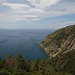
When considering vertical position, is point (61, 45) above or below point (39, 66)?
above

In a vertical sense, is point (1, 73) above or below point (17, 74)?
above

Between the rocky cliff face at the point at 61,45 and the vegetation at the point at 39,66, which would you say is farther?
the rocky cliff face at the point at 61,45

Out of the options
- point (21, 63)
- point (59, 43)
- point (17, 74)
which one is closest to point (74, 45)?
point (59, 43)

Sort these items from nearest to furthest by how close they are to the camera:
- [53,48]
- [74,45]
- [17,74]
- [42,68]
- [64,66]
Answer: [17,74] < [42,68] < [64,66] < [74,45] < [53,48]

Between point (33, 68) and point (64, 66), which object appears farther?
point (64, 66)

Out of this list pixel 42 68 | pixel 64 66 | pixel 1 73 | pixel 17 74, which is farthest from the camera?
pixel 64 66

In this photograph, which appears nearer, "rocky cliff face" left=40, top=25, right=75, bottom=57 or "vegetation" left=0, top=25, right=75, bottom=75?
"vegetation" left=0, top=25, right=75, bottom=75

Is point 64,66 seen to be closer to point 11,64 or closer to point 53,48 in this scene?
point 11,64

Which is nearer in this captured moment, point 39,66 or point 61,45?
point 39,66

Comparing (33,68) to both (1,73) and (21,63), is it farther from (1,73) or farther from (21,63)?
(1,73)

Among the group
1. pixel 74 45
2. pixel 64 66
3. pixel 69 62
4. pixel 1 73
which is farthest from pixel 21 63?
pixel 74 45
